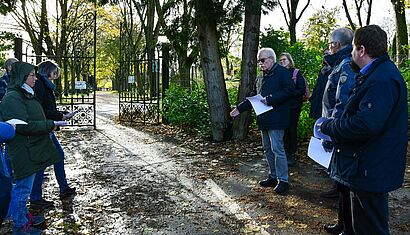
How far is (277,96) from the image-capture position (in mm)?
5047

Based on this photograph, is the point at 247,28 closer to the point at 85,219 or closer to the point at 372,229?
the point at 85,219

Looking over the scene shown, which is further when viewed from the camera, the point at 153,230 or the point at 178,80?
the point at 178,80

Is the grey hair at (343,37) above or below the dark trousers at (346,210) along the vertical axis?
above

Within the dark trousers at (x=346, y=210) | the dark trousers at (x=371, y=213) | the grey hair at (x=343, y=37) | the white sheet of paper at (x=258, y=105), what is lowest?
the dark trousers at (x=346, y=210)

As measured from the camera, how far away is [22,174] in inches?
154

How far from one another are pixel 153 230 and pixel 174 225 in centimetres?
24

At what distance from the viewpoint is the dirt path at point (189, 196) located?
166 inches

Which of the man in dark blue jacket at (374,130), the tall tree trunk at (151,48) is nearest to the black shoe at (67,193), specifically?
the man in dark blue jacket at (374,130)

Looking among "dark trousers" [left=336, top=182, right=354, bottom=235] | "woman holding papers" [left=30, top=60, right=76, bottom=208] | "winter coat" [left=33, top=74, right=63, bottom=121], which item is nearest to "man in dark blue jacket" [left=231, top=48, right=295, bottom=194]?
"dark trousers" [left=336, top=182, right=354, bottom=235]

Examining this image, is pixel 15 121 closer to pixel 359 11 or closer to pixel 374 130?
pixel 374 130

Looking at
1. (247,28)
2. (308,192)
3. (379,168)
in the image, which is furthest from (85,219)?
(247,28)

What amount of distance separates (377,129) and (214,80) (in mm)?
6561

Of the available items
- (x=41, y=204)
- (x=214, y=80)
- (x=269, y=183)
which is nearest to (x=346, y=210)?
(x=269, y=183)

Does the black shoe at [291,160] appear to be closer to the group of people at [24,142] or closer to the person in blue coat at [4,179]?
the group of people at [24,142]
